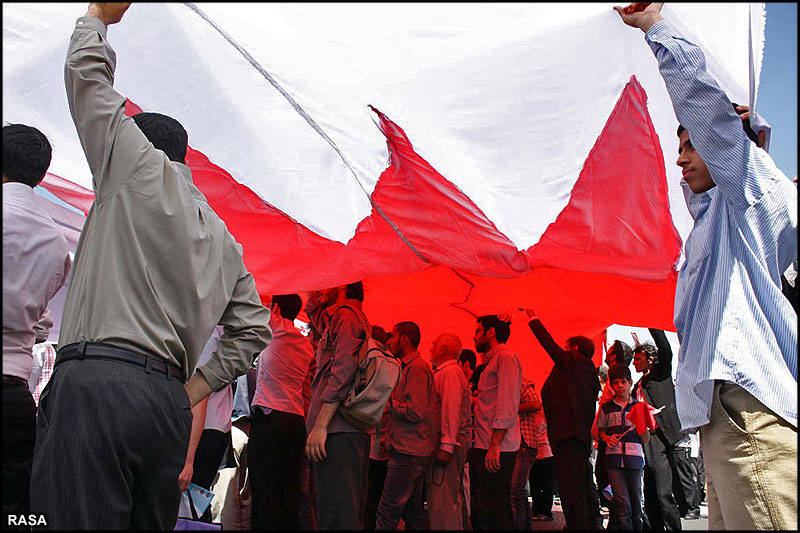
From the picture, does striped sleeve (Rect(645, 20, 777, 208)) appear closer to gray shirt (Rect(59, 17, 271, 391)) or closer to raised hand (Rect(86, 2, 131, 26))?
gray shirt (Rect(59, 17, 271, 391))

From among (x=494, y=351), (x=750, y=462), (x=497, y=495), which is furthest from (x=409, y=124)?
(x=497, y=495)

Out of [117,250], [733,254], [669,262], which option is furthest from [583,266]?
[117,250]

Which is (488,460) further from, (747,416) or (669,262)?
(747,416)

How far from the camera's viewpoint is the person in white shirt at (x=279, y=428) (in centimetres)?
439

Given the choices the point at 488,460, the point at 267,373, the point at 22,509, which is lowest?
the point at 488,460

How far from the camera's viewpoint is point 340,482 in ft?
12.5

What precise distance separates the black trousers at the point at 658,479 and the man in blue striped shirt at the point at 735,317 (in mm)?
4606

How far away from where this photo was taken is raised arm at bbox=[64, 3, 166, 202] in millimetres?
1729

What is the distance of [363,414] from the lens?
3.88 metres

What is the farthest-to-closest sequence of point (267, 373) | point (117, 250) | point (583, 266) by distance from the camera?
point (267, 373) < point (583, 266) < point (117, 250)

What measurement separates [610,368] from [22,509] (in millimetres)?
5312

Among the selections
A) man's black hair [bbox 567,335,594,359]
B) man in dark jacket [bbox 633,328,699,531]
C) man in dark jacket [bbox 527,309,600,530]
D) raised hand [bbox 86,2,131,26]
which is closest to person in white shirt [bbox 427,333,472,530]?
man in dark jacket [bbox 527,309,600,530]

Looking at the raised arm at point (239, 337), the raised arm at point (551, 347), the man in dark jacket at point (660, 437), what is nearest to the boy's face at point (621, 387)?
the man in dark jacket at point (660, 437)

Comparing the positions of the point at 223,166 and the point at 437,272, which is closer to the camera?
the point at 223,166
